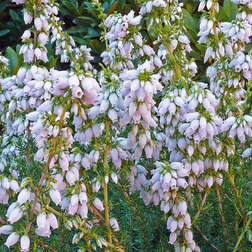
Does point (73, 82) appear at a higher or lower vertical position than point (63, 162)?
higher

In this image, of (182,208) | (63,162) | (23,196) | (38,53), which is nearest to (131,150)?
(182,208)

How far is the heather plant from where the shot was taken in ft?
4.87

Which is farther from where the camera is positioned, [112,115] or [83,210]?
[112,115]

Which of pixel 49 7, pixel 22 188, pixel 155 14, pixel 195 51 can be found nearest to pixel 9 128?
pixel 49 7

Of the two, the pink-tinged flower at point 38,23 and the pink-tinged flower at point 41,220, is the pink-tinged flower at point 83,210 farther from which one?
the pink-tinged flower at point 38,23

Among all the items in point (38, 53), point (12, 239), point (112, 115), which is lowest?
point (12, 239)

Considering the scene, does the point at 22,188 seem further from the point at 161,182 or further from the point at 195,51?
the point at 195,51

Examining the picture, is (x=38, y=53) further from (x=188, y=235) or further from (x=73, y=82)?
(x=188, y=235)

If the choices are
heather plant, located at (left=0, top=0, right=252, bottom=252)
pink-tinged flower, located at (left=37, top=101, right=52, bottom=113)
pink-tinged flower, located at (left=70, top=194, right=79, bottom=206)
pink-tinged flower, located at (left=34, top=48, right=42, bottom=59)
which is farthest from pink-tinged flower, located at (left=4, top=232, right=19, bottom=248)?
pink-tinged flower, located at (left=34, top=48, right=42, bottom=59)

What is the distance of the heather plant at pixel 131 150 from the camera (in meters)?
1.49

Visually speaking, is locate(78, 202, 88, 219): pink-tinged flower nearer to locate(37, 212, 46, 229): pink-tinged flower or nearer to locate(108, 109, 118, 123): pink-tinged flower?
locate(37, 212, 46, 229): pink-tinged flower

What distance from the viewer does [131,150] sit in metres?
2.10

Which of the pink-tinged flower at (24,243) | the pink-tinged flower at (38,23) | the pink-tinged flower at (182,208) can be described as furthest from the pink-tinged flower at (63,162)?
the pink-tinged flower at (38,23)

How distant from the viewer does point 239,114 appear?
2.05 meters
